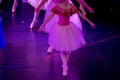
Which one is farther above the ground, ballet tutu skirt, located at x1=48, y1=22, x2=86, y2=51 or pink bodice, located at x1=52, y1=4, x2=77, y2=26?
pink bodice, located at x1=52, y1=4, x2=77, y2=26

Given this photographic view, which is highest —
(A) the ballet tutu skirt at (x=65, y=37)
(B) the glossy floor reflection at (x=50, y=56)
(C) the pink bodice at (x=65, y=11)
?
(C) the pink bodice at (x=65, y=11)

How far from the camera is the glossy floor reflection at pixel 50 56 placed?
5152 millimetres

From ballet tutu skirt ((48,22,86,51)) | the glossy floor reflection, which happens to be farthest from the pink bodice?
the glossy floor reflection

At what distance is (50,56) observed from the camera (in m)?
5.86

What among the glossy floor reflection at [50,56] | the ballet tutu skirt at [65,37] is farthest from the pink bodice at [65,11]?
the glossy floor reflection at [50,56]

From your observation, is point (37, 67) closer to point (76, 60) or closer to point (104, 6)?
point (76, 60)

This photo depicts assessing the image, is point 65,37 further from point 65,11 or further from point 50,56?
point 50,56

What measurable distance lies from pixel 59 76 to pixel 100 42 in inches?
75.2

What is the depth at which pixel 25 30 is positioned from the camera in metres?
7.18

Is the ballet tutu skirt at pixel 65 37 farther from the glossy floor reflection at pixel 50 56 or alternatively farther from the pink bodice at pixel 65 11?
the glossy floor reflection at pixel 50 56

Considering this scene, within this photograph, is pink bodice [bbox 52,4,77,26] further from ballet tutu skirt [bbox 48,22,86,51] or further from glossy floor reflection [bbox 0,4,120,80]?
glossy floor reflection [bbox 0,4,120,80]

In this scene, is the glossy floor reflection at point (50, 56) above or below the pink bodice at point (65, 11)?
below

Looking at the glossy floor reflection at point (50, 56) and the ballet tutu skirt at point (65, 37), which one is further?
the glossy floor reflection at point (50, 56)

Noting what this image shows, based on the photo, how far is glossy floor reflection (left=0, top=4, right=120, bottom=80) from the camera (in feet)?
16.9
